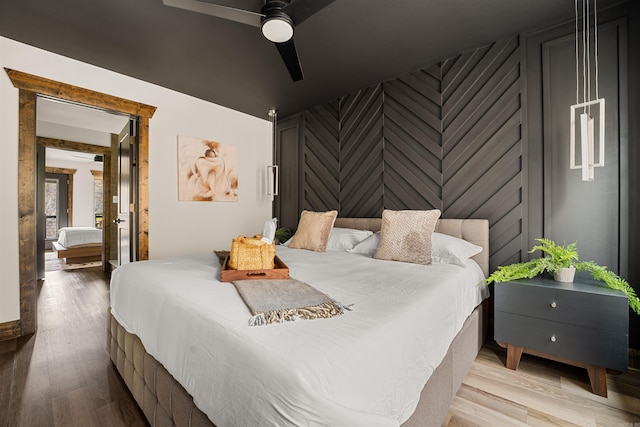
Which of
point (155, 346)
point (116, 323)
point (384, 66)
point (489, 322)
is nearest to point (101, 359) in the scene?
point (116, 323)

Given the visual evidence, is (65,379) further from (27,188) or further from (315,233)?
(315,233)

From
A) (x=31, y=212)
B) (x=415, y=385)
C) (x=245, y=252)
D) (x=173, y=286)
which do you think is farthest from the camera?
(x=31, y=212)

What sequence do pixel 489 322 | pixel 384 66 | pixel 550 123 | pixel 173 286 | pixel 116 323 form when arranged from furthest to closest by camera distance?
pixel 384 66 → pixel 489 322 → pixel 550 123 → pixel 116 323 → pixel 173 286

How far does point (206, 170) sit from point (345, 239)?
2176mm

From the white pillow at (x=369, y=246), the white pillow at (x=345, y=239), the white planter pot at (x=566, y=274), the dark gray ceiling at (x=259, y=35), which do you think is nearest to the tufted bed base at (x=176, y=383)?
the white planter pot at (x=566, y=274)

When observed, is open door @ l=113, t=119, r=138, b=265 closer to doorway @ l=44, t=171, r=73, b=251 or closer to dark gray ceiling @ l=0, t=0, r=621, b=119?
dark gray ceiling @ l=0, t=0, r=621, b=119

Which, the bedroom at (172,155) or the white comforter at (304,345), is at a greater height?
the bedroom at (172,155)

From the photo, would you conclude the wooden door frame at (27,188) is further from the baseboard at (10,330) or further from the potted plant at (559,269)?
the potted plant at (559,269)

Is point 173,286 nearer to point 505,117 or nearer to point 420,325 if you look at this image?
Answer: point 420,325

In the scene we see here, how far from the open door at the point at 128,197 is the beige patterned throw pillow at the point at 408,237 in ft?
9.21

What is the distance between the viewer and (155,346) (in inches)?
50.9

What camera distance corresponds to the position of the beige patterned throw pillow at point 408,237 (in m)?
2.16

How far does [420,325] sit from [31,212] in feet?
11.1

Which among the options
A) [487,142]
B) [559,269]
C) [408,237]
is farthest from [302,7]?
[559,269]
